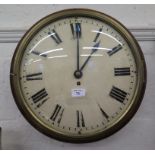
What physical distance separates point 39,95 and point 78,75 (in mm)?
151

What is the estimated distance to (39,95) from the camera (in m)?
1.09

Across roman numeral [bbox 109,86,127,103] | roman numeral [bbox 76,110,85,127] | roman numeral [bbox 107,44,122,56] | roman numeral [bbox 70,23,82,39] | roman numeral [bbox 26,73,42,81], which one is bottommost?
roman numeral [bbox 76,110,85,127]

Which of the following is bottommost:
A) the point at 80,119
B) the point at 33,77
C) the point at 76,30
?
the point at 80,119

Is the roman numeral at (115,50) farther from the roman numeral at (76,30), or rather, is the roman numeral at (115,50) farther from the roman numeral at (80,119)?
the roman numeral at (80,119)

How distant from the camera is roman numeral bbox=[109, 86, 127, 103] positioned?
109 cm

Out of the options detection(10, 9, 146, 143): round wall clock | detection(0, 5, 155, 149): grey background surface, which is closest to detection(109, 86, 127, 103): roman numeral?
detection(10, 9, 146, 143): round wall clock

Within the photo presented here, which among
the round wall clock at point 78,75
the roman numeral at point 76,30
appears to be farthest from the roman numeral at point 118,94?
the roman numeral at point 76,30

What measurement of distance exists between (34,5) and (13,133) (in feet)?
1.56

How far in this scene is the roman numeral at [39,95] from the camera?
108cm

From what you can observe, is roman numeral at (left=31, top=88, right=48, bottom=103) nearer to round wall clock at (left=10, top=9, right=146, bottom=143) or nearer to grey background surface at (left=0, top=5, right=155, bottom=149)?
round wall clock at (left=10, top=9, right=146, bottom=143)

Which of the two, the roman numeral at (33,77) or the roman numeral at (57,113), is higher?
the roman numeral at (33,77)

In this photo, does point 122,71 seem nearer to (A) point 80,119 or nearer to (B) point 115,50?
(B) point 115,50

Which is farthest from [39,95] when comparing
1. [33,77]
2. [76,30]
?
[76,30]
